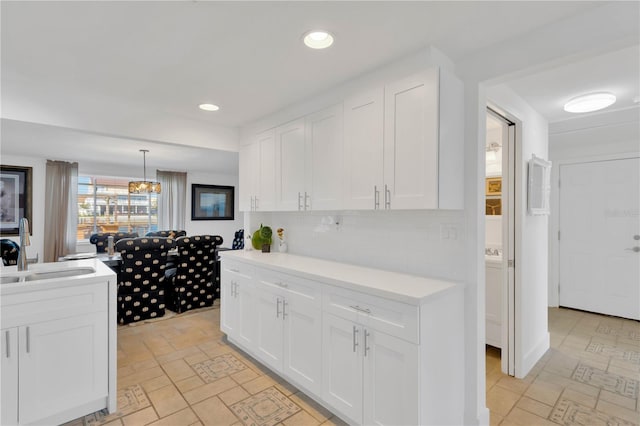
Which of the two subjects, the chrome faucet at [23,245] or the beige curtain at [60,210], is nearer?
the chrome faucet at [23,245]

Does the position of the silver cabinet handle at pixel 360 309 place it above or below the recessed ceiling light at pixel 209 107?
below

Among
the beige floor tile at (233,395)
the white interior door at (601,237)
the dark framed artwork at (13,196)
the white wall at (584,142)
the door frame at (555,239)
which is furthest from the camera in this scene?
the dark framed artwork at (13,196)

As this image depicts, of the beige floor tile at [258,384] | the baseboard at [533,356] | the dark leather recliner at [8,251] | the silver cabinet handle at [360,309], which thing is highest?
the dark leather recliner at [8,251]

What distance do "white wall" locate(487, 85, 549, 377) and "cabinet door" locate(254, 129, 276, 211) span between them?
6.52ft

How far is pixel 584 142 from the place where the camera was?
13.5ft

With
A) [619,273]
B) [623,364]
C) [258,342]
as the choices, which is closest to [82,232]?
[258,342]

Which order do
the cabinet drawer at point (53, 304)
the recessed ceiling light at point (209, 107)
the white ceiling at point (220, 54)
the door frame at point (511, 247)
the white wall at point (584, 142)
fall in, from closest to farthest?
the white ceiling at point (220, 54) → the cabinet drawer at point (53, 304) → the door frame at point (511, 247) → the recessed ceiling light at point (209, 107) → the white wall at point (584, 142)

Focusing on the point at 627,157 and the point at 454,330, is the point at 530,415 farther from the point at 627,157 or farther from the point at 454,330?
the point at 627,157

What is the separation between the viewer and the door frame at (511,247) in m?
2.68

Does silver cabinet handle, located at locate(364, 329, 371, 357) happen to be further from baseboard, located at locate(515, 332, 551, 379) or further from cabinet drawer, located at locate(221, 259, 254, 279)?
baseboard, located at locate(515, 332, 551, 379)

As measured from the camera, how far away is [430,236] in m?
2.21

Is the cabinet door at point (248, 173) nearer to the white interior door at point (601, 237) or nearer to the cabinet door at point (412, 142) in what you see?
the cabinet door at point (412, 142)

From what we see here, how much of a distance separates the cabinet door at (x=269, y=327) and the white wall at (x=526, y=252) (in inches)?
77.0

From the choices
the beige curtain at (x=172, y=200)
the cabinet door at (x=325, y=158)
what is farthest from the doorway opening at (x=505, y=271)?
the beige curtain at (x=172, y=200)
